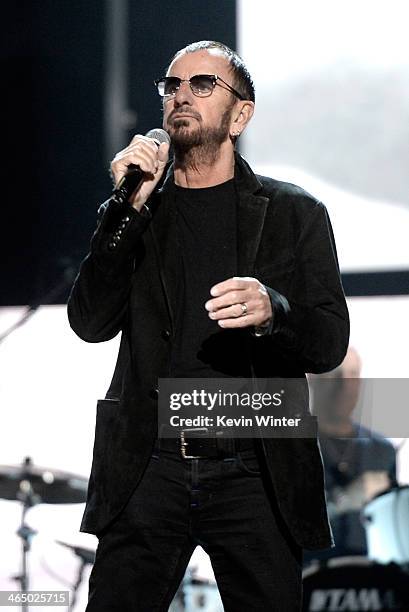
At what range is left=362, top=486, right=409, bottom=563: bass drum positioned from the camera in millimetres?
3943

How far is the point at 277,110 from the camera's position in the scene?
4176mm

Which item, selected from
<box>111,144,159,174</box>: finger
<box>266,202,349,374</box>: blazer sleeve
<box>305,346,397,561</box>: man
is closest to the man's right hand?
<box>111,144,159,174</box>: finger

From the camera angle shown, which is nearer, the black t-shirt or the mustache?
the black t-shirt

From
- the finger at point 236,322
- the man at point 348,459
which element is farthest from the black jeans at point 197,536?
the man at point 348,459

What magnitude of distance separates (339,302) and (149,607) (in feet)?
2.55

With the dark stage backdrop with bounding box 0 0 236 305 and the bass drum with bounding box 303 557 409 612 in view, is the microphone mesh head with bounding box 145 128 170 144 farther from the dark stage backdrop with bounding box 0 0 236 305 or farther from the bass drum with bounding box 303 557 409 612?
the bass drum with bounding box 303 557 409 612

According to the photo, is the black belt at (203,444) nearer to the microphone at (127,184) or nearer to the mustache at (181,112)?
the microphone at (127,184)

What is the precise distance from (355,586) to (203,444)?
1978 mm

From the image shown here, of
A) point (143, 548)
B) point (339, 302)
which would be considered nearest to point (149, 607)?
point (143, 548)

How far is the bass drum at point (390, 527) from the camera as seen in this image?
3.94 metres

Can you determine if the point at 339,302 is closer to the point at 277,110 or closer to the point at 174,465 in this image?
the point at 174,465

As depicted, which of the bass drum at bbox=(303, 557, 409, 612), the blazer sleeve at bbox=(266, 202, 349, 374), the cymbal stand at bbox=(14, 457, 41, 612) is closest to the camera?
the blazer sleeve at bbox=(266, 202, 349, 374)

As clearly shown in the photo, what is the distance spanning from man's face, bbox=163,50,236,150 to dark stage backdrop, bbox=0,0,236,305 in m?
1.83

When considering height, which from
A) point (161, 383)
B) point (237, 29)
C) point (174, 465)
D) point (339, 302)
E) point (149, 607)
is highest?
point (237, 29)
